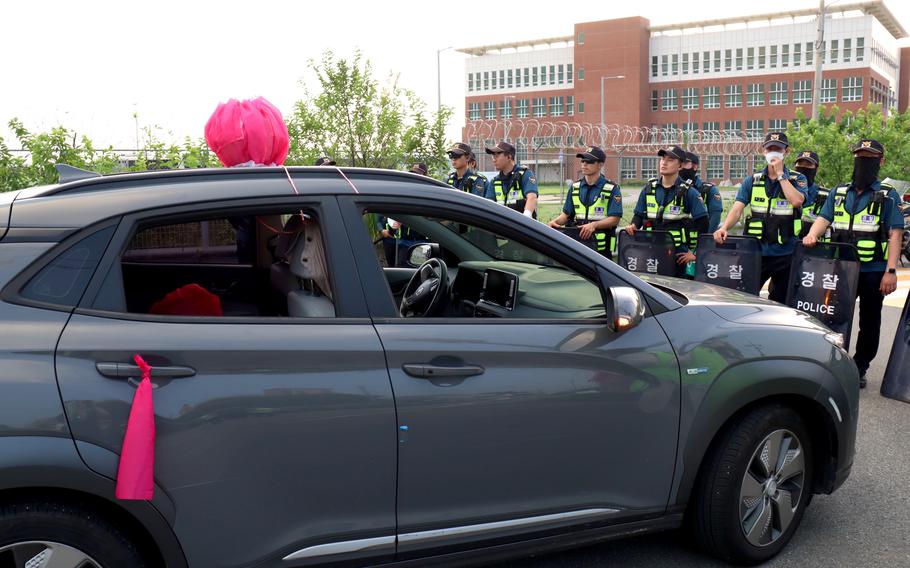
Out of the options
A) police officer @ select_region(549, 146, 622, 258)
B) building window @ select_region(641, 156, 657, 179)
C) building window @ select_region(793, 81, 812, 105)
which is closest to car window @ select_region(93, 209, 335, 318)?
police officer @ select_region(549, 146, 622, 258)

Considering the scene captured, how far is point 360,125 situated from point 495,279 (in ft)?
35.2

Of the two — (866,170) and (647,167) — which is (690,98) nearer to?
(647,167)

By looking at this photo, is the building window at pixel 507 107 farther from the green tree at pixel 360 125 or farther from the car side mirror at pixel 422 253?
the car side mirror at pixel 422 253

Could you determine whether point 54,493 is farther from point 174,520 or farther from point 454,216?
point 454,216

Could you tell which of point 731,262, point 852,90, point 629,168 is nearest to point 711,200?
point 731,262

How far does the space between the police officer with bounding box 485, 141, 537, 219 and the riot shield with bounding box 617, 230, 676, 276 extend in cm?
174

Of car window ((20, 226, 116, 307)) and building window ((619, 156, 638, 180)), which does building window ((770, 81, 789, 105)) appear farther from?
car window ((20, 226, 116, 307))

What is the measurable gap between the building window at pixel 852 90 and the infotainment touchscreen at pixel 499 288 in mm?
85910

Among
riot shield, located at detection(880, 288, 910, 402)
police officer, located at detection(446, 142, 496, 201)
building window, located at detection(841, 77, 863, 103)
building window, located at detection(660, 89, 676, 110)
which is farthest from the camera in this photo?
building window, located at detection(660, 89, 676, 110)

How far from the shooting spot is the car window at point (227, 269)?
9.66ft

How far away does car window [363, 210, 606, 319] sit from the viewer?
10.9 ft

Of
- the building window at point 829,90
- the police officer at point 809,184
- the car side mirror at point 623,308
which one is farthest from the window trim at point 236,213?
the building window at point 829,90

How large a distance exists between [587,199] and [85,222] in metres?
6.89

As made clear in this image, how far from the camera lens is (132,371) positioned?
246 cm
